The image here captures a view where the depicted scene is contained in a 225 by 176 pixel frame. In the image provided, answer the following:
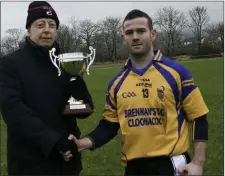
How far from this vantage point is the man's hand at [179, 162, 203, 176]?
121 inches

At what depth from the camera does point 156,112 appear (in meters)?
3.21

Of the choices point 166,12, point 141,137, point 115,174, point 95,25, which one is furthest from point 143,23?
point 166,12

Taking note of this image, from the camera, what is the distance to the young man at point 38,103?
308 cm

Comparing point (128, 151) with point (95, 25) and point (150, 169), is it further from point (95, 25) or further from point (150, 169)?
point (95, 25)

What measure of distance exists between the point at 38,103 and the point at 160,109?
106 centimetres

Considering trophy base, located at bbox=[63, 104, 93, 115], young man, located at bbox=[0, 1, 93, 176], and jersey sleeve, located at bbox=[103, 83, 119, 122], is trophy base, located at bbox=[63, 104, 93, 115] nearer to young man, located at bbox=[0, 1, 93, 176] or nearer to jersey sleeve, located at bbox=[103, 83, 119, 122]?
young man, located at bbox=[0, 1, 93, 176]

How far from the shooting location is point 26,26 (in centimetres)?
349

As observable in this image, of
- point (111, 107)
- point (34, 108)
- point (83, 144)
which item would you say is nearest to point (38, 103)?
point (34, 108)

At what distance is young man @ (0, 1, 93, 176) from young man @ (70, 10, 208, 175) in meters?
0.50

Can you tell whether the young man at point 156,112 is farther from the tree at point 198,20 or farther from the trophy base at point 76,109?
the tree at point 198,20

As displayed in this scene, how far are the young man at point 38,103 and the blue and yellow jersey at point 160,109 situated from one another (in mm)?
499

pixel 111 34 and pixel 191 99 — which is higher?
pixel 111 34

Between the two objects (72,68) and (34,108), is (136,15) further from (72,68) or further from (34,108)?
(34,108)

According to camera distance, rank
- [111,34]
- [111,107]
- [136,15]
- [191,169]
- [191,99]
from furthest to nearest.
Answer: [111,34], [111,107], [136,15], [191,99], [191,169]
